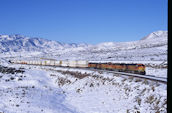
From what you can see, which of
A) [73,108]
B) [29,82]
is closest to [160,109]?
[73,108]

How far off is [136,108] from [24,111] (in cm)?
884

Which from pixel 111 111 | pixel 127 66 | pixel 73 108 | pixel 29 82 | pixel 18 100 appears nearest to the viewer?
pixel 111 111

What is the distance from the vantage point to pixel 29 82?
3534 centimetres

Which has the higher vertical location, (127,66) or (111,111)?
(127,66)

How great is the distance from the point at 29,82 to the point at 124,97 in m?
20.8

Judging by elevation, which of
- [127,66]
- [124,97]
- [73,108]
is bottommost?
[73,108]

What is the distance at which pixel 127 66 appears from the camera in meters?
43.1
